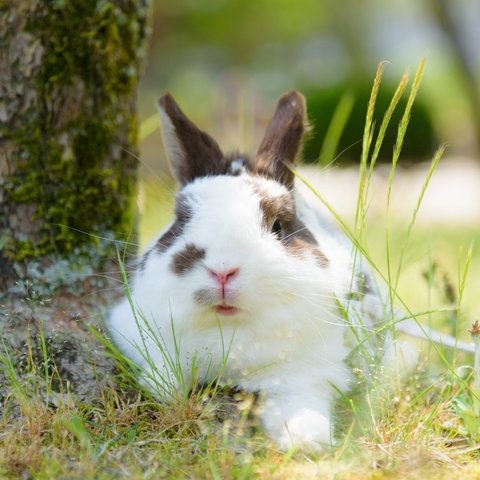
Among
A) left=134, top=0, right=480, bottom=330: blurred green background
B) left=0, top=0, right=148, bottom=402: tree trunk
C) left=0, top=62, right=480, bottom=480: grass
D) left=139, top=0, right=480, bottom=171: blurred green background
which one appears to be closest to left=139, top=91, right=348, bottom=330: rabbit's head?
left=0, top=62, right=480, bottom=480: grass

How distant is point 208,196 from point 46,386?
0.92 meters

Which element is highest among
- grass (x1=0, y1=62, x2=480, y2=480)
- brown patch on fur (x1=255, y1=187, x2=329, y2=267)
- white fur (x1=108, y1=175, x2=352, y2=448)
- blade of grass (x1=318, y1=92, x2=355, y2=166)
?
blade of grass (x1=318, y1=92, x2=355, y2=166)

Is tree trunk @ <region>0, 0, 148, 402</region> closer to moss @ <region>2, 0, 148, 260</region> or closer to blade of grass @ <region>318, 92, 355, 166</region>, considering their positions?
moss @ <region>2, 0, 148, 260</region>

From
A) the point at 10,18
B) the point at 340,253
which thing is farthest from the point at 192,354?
the point at 10,18

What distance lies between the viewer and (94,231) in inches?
139

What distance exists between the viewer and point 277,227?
8.95 ft

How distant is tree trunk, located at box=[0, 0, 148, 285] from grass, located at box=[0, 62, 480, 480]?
0.66m

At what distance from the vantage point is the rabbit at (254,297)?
2.47m

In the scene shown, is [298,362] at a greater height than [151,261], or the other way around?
[151,261]

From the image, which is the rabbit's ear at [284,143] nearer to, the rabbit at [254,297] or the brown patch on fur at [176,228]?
the rabbit at [254,297]

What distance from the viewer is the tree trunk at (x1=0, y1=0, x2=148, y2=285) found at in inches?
127

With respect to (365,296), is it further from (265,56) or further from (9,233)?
(265,56)

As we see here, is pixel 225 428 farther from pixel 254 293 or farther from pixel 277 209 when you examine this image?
pixel 277 209

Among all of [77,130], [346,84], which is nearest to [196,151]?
[77,130]
